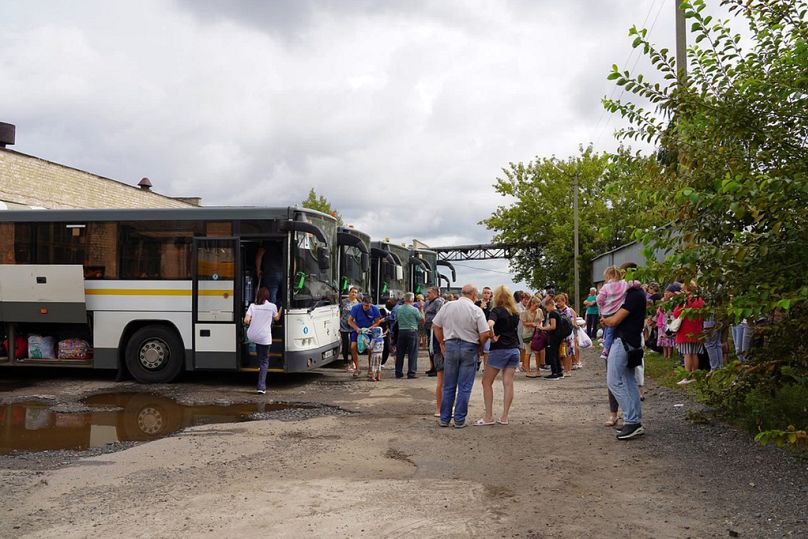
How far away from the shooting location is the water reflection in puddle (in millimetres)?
8680

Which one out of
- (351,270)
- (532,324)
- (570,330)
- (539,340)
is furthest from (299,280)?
(570,330)

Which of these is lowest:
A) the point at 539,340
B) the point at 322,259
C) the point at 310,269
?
the point at 539,340

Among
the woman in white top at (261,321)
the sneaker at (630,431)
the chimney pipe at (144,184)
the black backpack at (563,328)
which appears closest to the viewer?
the sneaker at (630,431)

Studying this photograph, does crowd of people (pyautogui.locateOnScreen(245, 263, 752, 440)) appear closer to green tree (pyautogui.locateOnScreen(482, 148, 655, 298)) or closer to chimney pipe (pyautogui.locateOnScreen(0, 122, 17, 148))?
chimney pipe (pyautogui.locateOnScreen(0, 122, 17, 148))

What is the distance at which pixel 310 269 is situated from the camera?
13336 millimetres

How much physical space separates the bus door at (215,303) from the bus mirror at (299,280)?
1.09m

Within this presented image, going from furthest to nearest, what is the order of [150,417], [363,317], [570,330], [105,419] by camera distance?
1. [570,330]
2. [363,317]
3. [150,417]
4. [105,419]

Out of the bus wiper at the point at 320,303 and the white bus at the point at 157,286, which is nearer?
the white bus at the point at 157,286

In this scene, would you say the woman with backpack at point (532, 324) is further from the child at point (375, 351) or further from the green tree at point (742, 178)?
the green tree at point (742, 178)

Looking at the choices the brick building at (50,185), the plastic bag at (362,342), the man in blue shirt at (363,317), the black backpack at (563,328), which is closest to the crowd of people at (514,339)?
the plastic bag at (362,342)

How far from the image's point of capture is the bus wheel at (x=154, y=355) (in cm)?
1342

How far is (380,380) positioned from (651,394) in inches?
210

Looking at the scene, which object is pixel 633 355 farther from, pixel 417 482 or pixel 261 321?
pixel 261 321

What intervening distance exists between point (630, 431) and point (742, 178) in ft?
11.5
